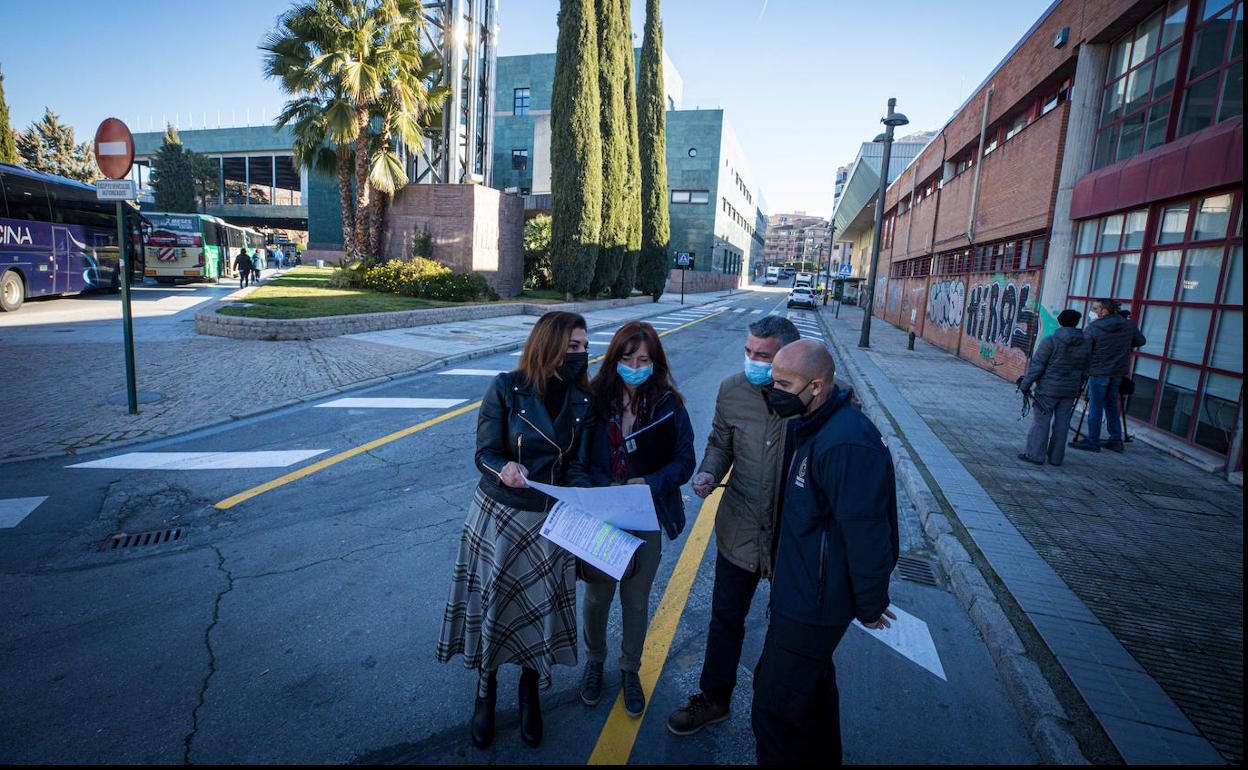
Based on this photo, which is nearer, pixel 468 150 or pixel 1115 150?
pixel 1115 150

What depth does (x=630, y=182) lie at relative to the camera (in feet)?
102

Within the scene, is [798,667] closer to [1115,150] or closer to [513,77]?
[1115,150]

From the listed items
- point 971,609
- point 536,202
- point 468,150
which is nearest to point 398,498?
point 971,609

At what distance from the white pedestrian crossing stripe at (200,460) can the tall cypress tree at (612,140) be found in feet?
76.4

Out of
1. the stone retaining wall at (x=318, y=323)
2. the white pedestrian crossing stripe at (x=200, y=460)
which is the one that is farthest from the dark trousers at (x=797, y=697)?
the stone retaining wall at (x=318, y=323)

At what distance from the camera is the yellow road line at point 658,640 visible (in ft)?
8.89

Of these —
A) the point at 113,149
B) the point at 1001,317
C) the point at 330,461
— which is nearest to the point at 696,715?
the point at 330,461

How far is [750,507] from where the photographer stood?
283cm

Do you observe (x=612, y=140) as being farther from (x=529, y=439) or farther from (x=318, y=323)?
(x=529, y=439)

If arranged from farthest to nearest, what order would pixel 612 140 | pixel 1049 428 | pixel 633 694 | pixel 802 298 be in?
pixel 802 298 < pixel 612 140 < pixel 1049 428 < pixel 633 694

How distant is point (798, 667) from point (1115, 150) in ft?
40.7

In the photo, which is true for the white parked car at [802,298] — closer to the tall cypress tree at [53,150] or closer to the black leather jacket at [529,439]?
the black leather jacket at [529,439]

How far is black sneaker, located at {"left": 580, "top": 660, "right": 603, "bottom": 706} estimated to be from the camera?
298 cm

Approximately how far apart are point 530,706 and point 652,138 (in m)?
36.3
